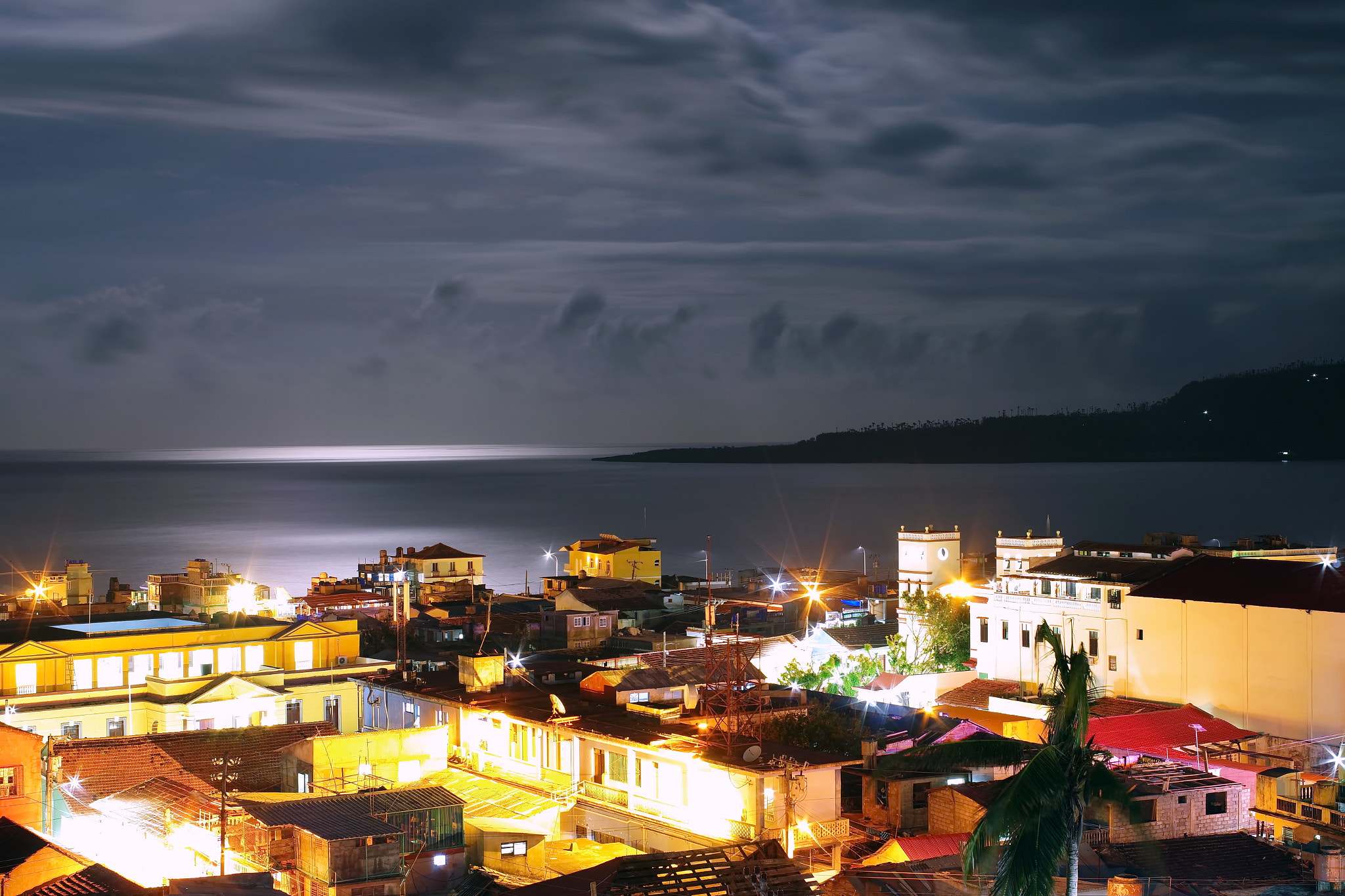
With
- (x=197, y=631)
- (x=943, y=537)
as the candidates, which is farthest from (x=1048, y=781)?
(x=943, y=537)

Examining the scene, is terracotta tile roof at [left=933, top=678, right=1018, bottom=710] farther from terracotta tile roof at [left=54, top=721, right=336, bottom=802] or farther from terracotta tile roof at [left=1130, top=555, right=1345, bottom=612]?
terracotta tile roof at [left=54, top=721, right=336, bottom=802]

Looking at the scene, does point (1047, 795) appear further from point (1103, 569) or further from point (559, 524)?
point (559, 524)

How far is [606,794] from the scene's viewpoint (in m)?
20.0

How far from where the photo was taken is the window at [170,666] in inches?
1151

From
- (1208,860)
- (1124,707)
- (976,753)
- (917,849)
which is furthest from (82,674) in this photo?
(1124,707)

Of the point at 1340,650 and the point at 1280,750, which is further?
the point at 1340,650

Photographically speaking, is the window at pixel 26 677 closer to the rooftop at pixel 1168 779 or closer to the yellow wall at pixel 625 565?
the rooftop at pixel 1168 779

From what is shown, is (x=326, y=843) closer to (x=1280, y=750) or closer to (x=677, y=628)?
(x=1280, y=750)

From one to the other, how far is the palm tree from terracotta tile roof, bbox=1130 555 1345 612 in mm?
25179

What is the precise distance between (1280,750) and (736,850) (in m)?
19.1

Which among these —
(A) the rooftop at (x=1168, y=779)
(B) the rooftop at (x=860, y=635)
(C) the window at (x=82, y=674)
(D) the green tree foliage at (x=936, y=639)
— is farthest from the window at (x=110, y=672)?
(D) the green tree foliage at (x=936, y=639)

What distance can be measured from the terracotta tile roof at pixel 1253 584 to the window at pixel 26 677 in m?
28.9

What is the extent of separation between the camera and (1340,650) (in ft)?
108

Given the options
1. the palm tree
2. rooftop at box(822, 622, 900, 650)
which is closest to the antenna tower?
the palm tree
